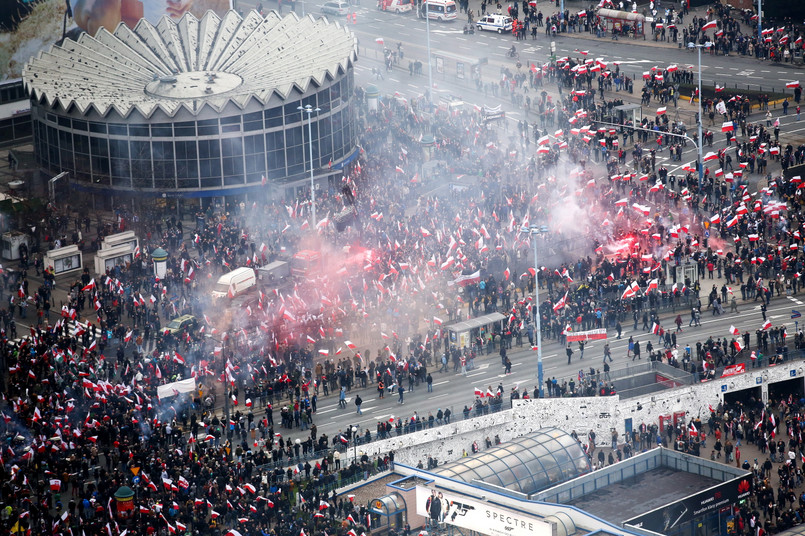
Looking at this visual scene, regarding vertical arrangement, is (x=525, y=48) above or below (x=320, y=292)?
above

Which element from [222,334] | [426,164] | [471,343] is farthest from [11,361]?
[426,164]

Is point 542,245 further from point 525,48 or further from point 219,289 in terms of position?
point 525,48

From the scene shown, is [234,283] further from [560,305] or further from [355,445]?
[560,305]

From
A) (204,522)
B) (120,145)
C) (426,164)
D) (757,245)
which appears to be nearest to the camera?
(204,522)

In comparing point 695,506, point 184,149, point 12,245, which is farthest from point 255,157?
point 695,506

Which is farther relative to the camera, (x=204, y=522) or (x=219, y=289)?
(x=219, y=289)

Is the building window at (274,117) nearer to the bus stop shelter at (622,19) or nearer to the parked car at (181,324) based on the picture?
the parked car at (181,324)

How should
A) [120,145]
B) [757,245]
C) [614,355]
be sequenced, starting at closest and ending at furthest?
[614,355]
[757,245]
[120,145]
